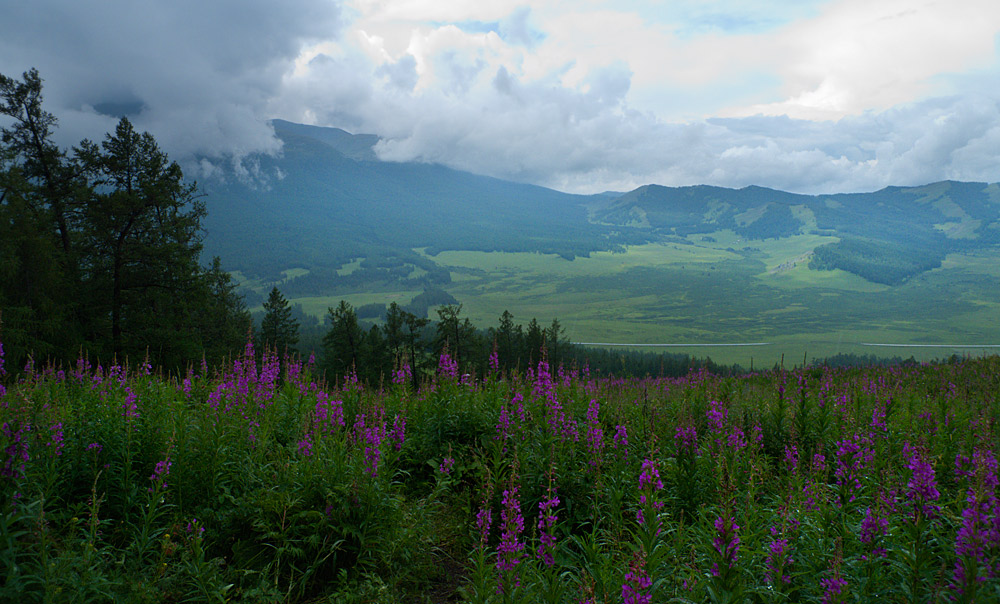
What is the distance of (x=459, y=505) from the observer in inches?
263

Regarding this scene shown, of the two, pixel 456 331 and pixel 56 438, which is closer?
pixel 56 438

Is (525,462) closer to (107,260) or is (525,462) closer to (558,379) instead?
(558,379)

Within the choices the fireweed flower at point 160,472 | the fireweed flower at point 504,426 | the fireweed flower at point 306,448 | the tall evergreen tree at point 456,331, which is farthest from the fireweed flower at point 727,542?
the tall evergreen tree at point 456,331

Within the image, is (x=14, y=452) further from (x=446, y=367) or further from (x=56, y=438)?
(x=446, y=367)

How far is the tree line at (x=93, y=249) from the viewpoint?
23.9 metres

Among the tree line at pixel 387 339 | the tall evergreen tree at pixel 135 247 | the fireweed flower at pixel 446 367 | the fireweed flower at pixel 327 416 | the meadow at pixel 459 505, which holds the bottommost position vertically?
the tree line at pixel 387 339

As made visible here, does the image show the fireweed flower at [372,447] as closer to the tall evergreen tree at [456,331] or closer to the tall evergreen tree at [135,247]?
the tall evergreen tree at [135,247]

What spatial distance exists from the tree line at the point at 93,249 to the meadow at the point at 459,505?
22402 millimetres

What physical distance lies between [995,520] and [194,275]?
121 ft

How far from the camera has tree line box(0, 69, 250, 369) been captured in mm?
23922

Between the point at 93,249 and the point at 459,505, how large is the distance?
3139 centimetres

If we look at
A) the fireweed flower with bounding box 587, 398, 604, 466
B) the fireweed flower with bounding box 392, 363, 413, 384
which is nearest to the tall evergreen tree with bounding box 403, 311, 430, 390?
the fireweed flower with bounding box 392, 363, 413, 384

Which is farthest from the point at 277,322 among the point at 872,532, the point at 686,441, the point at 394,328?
the point at 872,532

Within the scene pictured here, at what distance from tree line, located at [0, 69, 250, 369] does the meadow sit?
22402 millimetres
